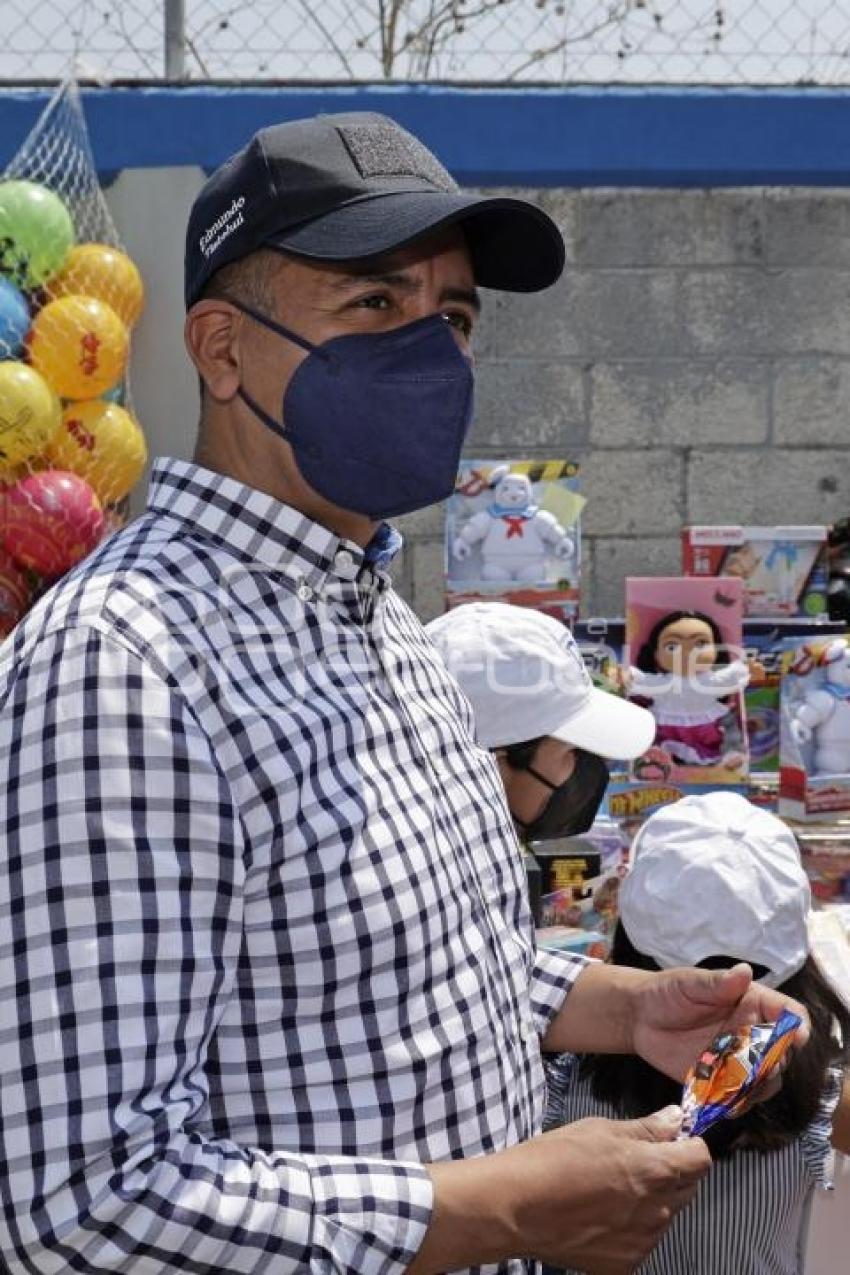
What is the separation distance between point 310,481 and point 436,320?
19 centimetres

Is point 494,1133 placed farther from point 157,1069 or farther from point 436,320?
point 436,320

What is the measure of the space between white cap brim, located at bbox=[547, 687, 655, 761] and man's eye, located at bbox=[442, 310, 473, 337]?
1040mm

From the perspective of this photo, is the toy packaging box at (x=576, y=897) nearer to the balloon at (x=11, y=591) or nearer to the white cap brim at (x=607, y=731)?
the white cap brim at (x=607, y=731)

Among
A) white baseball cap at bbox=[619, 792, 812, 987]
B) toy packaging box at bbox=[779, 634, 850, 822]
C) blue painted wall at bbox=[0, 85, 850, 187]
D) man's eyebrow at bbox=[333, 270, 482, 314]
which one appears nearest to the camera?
man's eyebrow at bbox=[333, 270, 482, 314]

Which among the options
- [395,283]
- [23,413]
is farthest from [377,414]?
[23,413]

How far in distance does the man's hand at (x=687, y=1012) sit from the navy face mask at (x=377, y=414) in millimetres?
496

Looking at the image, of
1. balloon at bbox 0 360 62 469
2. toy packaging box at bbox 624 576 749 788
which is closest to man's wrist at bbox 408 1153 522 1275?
toy packaging box at bbox 624 576 749 788

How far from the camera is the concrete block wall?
4.37m

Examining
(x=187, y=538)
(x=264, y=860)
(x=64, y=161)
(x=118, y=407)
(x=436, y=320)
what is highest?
(x=64, y=161)

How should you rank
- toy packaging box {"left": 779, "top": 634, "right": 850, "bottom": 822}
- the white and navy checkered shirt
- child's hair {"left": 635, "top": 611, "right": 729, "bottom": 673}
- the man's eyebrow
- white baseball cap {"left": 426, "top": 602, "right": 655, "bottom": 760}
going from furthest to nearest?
child's hair {"left": 635, "top": 611, "right": 729, "bottom": 673} < toy packaging box {"left": 779, "top": 634, "right": 850, "bottom": 822} < white baseball cap {"left": 426, "top": 602, "right": 655, "bottom": 760} < the man's eyebrow < the white and navy checkered shirt

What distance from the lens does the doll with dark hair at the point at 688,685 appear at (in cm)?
325

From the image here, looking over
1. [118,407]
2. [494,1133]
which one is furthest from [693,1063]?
[118,407]

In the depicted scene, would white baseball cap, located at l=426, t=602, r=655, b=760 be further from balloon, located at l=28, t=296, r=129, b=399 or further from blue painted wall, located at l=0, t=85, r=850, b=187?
blue painted wall, located at l=0, t=85, r=850, b=187

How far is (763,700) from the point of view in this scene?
338 centimetres
